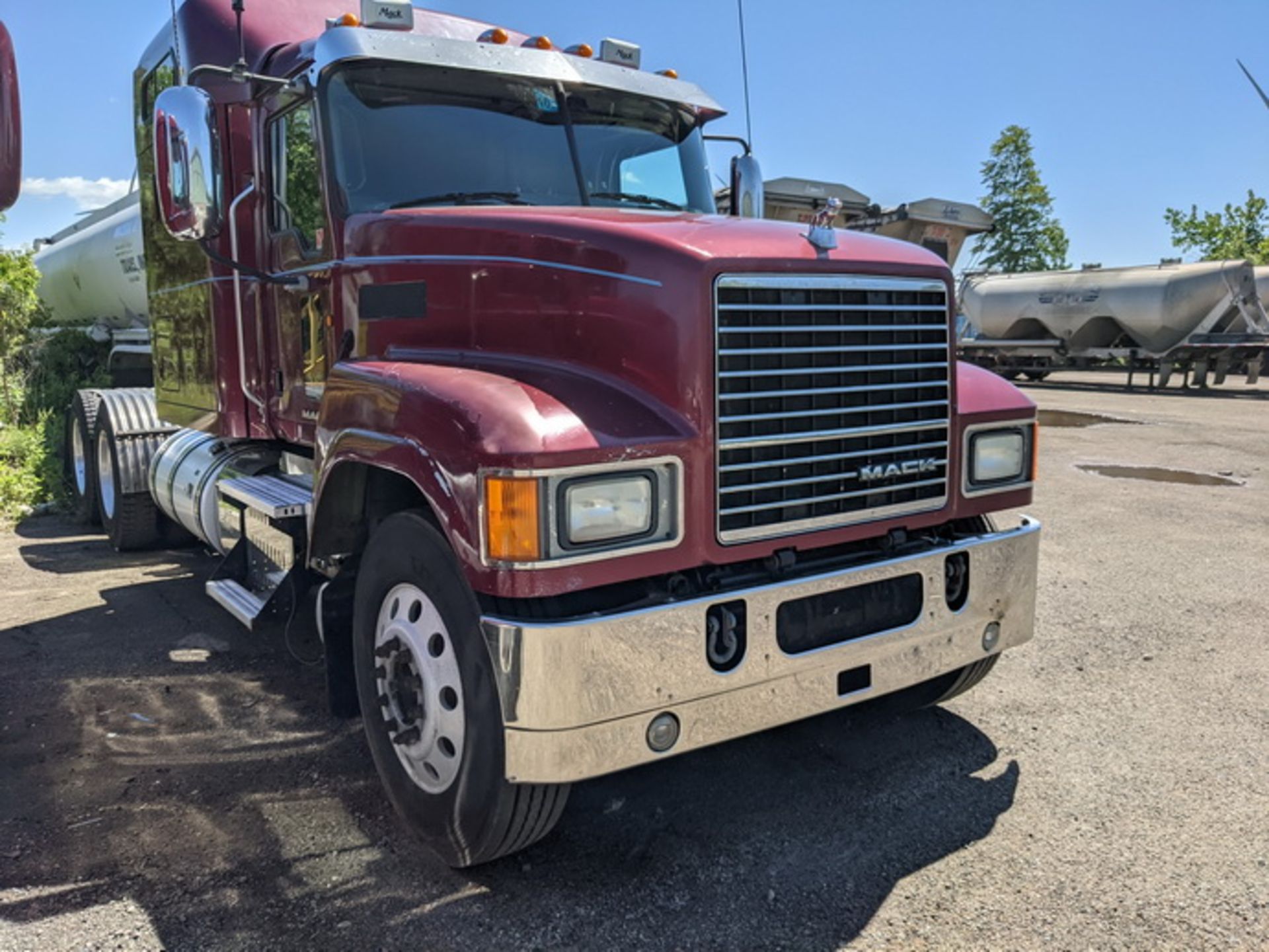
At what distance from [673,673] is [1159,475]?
9.65m

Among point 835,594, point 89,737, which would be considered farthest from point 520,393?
point 89,737

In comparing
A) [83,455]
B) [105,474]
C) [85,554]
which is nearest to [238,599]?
[85,554]

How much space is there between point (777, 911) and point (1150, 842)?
132 cm

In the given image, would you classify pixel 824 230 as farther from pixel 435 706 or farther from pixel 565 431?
pixel 435 706

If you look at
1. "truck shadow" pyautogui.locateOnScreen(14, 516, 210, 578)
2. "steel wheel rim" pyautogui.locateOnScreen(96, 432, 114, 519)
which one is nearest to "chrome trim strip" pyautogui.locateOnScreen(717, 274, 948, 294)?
"truck shadow" pyautogui.locateOnScreen(14, 516, 210, 578)

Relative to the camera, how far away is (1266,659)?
496 cm

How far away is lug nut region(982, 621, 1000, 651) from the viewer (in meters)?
3.65

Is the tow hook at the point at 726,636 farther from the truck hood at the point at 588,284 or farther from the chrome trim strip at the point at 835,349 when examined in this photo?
the chrome trim strip at the point at 835,349

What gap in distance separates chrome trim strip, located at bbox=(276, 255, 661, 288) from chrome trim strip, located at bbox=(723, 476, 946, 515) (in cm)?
73

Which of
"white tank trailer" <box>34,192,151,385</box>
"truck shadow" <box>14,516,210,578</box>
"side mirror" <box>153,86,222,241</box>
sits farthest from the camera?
"white tank trailer" <box>34,192,151,385</box>

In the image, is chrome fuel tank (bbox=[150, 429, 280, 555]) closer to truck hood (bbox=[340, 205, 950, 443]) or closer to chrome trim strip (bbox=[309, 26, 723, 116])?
truck hood (bbox=[340, 205, 950, 443])

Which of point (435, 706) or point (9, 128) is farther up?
point (9, 128)

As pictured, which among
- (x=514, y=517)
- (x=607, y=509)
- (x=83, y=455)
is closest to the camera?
(x=514, y=517)

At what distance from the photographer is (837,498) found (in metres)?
3.26
